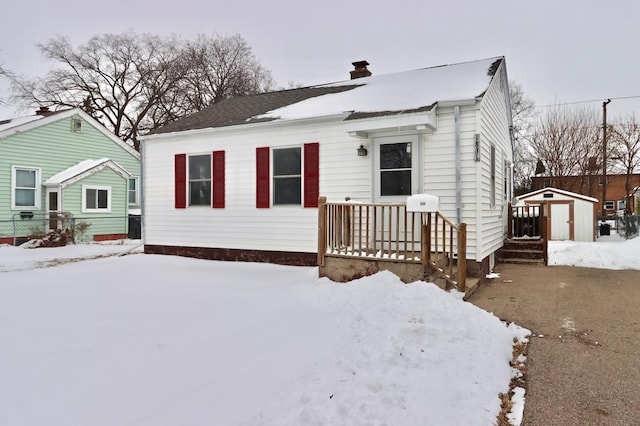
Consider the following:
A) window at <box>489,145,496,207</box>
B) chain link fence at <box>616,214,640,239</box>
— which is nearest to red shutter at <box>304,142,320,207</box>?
window at <box>489,145,496,207</box>

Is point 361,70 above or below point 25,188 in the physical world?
above

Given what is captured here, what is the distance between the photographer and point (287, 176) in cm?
861

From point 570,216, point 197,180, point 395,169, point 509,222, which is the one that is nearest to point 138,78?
point 197,180

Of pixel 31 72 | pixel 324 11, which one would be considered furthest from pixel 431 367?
pixel 31 72

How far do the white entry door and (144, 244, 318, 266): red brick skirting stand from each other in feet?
45.9

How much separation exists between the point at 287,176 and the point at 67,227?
32.0 ft

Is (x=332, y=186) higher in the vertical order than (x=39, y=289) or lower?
Result: higher

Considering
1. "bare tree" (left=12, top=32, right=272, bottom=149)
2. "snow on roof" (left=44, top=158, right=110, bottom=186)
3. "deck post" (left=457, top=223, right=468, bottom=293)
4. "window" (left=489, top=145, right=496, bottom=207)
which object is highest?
"bare tree" (left=12, top=32, right=272, bottom=149)

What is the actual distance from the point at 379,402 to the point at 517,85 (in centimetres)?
3011

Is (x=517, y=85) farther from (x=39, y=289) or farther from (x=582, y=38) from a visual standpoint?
(x=39, y=289)

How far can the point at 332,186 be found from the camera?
26.5 feet

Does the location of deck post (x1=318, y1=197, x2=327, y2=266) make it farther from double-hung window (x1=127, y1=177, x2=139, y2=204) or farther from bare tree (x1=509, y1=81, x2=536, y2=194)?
bare tree (x1=509, y1=81, x2=536, y2=194)

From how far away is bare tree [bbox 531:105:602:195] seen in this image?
80.8ft

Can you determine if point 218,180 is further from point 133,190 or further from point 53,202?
point 133,190
